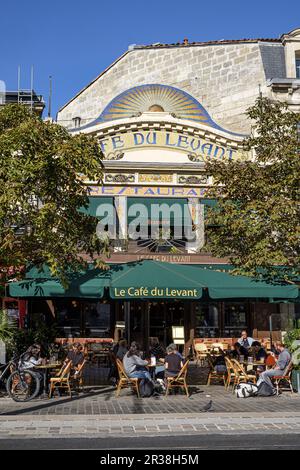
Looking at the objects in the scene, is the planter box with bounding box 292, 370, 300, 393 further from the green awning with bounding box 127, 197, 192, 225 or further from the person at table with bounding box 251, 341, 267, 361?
the green awning with bounding box 127, 197, 192, 225

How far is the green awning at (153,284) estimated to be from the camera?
12.3 m

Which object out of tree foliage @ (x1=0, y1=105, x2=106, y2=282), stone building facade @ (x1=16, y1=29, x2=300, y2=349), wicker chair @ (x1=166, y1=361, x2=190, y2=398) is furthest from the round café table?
stone building facade @ (x1=16, y1=29, x2=300, y2=349)

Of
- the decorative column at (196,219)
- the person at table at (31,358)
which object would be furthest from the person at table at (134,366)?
the decorative column at (196,219)

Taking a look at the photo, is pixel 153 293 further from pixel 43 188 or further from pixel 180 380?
pixel 43 188

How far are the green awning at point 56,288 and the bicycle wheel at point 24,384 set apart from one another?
5.35ft

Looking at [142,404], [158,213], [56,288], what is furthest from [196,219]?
[142,404]

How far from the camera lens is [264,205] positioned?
46.3ft

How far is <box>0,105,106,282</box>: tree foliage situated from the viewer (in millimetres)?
11680

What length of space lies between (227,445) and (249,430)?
1197 mm

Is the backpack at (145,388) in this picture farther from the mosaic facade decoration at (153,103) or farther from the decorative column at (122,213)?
the mosaic facade decoration at (153,103)

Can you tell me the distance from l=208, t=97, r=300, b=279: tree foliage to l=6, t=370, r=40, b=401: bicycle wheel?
18.7 feet

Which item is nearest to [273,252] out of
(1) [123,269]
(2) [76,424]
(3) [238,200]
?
(3) [238,200]

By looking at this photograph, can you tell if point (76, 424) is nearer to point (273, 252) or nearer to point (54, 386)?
point (54, 386)

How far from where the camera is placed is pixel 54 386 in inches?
479
